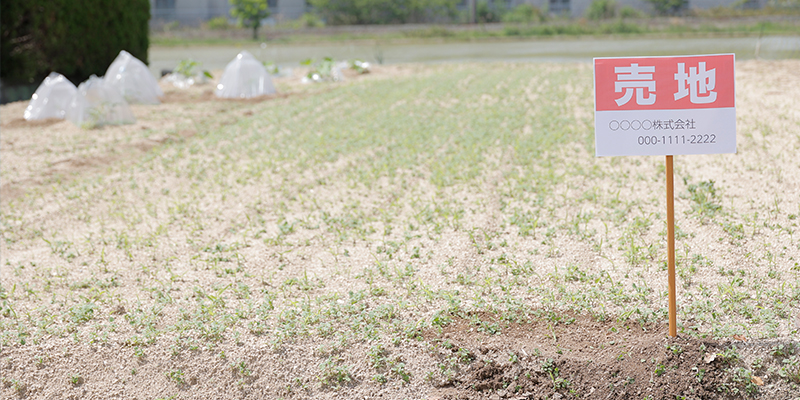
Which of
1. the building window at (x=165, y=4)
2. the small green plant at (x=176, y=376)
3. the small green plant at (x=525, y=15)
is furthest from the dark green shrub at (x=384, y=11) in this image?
the small green plant at (x=176, y=376)

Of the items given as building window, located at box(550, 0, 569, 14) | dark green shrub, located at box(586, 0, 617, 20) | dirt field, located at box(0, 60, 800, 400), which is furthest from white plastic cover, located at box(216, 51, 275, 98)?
building window, located at box(550, 0, 569, 14)

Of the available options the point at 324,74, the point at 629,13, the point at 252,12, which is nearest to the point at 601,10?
the point at 629,13

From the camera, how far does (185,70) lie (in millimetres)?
15766

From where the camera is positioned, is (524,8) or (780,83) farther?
(524,8)

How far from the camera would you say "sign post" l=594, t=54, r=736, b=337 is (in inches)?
127

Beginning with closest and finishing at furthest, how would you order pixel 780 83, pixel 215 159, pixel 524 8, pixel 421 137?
pixel 215 159 < pixel 421 137 < pixel 780 83 < pixel 524 8

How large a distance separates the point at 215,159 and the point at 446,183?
3.00 m

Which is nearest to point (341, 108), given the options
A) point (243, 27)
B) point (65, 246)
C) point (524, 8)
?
point (65, 246)

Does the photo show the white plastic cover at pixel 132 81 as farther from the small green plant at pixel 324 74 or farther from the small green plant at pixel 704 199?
the small green plant at pixel 704 199

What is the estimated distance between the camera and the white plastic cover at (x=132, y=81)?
12.2 m

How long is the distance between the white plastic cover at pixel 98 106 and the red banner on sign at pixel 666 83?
8611 mm

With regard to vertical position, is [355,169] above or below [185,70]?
below

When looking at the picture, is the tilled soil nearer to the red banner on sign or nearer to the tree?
the red banner on sign

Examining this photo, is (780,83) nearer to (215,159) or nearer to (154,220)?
(215,159)
